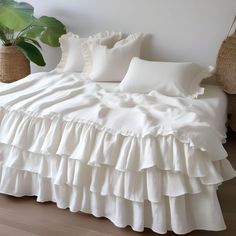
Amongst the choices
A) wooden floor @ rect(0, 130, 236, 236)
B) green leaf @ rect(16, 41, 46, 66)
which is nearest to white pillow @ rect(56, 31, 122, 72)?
green leaf @ rect(16, 41, 46, 66)

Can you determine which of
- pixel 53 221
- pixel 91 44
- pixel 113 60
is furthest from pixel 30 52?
pixel 53 221

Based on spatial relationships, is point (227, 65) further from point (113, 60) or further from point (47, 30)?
point (47, 30)

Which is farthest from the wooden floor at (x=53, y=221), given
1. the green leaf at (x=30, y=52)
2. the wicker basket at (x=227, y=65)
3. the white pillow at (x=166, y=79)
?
the green leaf at (x=30, y=52)

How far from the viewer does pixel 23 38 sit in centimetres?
290

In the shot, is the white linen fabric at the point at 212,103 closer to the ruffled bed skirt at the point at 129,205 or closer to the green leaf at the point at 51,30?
the ruffled bed skirt at the point at 129,205

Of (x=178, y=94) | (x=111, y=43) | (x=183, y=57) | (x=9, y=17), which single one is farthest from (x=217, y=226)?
(x=9, y=17)

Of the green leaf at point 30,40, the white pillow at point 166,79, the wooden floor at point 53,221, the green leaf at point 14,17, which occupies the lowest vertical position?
the wooden floor at point 53,221

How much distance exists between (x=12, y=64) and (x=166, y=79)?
1.50m

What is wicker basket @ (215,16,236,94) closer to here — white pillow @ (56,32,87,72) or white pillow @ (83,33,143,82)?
white pillow @ (83,33,143,82)

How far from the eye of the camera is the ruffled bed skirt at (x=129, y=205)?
1495 millimetres

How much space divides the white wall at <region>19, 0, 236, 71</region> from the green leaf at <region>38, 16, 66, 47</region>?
133 mm

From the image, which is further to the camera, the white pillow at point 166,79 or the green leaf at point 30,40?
the green leaf at point 30,40

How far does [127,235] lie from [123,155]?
0.40 m

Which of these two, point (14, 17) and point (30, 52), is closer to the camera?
point (14, 17)
